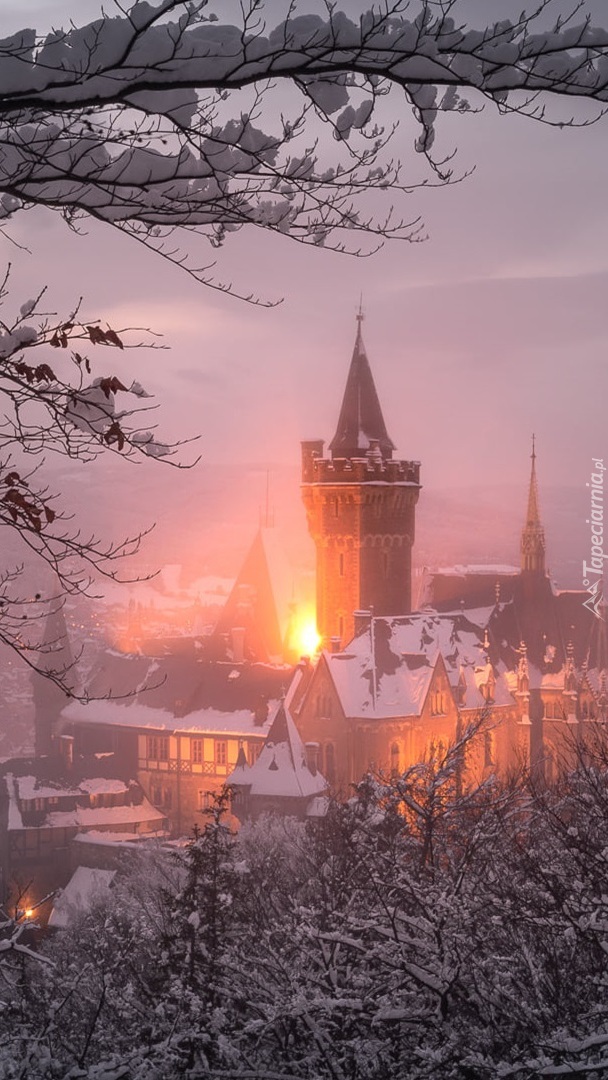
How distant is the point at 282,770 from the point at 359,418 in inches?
852

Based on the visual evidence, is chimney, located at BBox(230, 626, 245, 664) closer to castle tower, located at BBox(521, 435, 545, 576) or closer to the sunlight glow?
the sunlight glow

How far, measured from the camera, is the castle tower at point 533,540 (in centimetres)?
7794

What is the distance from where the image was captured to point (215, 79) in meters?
6.73

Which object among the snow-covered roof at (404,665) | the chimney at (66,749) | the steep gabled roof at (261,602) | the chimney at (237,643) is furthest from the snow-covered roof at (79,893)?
the steep gabled roof at (261,602)

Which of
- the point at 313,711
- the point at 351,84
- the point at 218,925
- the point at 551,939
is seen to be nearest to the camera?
the point at 351,84

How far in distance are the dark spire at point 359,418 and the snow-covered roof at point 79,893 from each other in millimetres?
28127

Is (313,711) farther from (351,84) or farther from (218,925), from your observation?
(351,84)

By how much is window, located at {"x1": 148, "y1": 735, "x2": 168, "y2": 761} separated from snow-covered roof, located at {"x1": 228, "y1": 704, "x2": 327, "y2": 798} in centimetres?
1019

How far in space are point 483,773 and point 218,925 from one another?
49340mm

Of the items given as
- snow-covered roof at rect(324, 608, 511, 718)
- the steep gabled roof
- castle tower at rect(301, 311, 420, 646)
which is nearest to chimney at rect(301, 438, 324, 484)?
castle tower at rect(301, 311, 420, 646)

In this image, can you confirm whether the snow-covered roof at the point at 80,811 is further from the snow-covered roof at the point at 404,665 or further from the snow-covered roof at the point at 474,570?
the snow-covered roof at the point at 474,570

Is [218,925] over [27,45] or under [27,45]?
under

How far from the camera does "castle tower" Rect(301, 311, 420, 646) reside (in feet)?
228

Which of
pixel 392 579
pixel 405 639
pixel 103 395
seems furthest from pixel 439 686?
pixel 103 395
